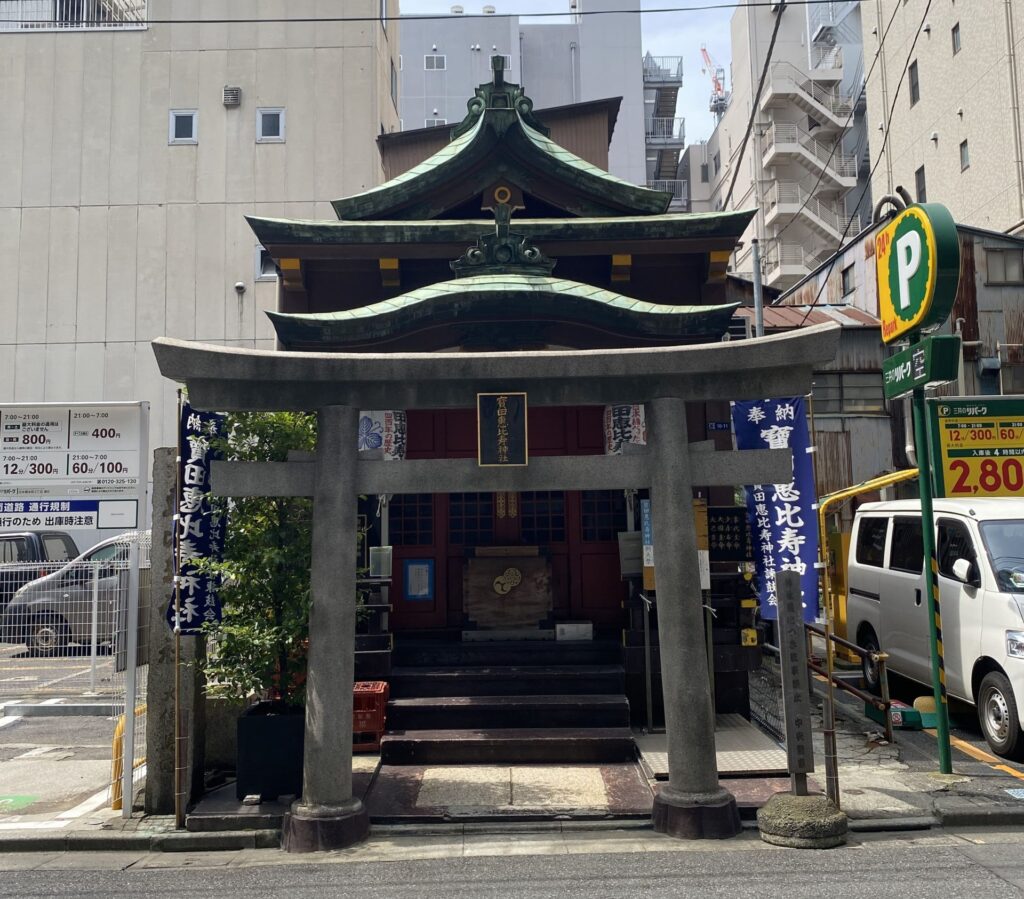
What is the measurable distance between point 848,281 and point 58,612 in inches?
945

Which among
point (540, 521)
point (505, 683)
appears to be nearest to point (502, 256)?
point (540, 521)

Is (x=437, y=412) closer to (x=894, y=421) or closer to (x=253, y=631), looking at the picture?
(x=253, y=631)

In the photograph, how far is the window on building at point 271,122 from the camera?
27141mm

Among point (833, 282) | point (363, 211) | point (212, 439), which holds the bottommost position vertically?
point (212, 439)

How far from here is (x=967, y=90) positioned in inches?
1107

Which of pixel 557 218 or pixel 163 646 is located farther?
pixel 557 218

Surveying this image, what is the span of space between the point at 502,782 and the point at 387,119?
84.4ft

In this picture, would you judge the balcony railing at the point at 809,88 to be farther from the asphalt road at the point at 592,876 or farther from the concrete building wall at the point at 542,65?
the asphalt road at the point at 592,876

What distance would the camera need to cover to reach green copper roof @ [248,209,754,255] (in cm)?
1153

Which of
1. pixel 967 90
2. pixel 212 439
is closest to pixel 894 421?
pixel 967 90

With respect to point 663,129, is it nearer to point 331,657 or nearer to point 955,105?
point 955,105

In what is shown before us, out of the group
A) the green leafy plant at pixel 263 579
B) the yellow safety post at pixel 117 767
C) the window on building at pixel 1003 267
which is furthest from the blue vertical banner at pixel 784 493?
the window on building at pixel 1003 267

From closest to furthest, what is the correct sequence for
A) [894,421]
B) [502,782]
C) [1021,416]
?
[502,782] → [1021,416] → [894,421]

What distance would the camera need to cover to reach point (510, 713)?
1009cm
